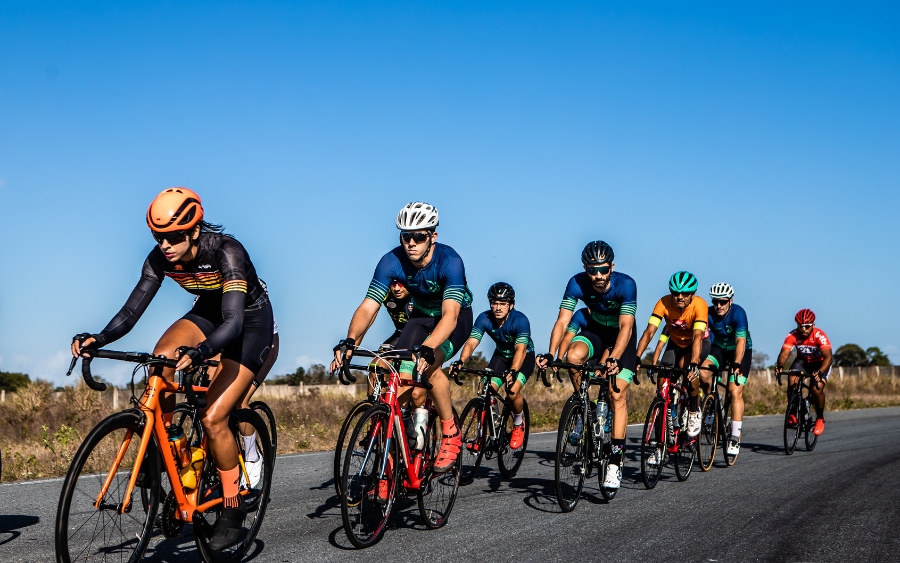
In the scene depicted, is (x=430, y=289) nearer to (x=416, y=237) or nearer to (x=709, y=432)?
(x=416, y=237)

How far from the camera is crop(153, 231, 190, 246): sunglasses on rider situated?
5.43 meters

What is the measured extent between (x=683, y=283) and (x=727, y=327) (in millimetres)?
2286

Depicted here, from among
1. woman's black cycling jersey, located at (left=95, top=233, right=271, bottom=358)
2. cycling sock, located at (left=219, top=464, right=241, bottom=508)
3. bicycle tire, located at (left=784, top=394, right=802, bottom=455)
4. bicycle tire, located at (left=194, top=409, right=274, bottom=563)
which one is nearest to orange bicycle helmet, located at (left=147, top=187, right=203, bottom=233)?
woman's black cycling jersey, located at (left=95, top=233, right=271, bottom=358)

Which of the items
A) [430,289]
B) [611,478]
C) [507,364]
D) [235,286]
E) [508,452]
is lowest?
[611,478]

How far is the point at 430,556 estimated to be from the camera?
6000mm

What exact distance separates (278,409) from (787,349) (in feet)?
34.8

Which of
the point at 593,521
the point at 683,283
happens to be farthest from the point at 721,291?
the point at 593,521

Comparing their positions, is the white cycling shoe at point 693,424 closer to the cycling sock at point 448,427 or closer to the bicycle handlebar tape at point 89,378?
the cycling sock at point 448,427

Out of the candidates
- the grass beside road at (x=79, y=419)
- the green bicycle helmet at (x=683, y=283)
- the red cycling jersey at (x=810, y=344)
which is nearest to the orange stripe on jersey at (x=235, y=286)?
the grass beside road at (x=79, y=419)

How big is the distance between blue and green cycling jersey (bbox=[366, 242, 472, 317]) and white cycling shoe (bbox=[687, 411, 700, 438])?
4.65 m

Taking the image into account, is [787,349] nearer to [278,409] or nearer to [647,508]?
[647,508]

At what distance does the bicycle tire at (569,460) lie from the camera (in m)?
7.96

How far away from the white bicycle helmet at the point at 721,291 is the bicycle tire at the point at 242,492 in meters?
8.55

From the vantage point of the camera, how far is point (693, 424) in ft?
36.6
